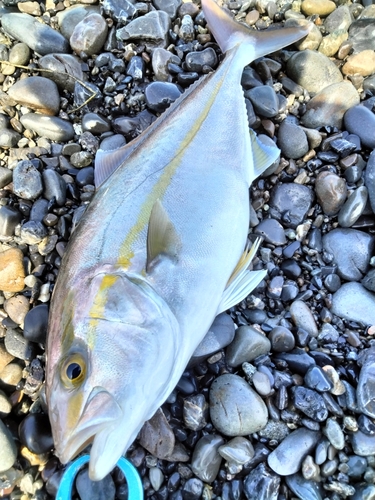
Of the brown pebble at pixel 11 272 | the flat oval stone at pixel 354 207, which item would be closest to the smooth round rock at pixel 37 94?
the brown pebble at pixel 11 272

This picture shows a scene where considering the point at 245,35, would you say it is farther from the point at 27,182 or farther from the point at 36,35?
the point at 27,182

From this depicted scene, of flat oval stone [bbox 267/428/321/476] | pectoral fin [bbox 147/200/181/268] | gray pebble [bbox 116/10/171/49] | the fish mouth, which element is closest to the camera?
the fish mouth

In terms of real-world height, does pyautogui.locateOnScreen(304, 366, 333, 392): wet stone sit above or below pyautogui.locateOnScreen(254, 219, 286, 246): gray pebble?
below

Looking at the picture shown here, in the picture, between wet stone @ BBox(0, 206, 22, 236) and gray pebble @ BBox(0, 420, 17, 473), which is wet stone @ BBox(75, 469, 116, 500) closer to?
gray pebble @ BBox(0, 420, 17, 473)

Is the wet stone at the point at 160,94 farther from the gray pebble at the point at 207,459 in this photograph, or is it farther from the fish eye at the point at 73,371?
the gray pebble at the point at 207,459

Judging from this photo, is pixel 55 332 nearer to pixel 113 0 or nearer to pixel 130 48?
pixel 130 48

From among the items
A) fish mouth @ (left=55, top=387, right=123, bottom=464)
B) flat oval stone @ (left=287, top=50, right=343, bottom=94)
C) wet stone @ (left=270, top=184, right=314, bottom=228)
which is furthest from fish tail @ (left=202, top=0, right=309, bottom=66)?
fish mouth @ (left=55, top=387, right=123, bottom=464)

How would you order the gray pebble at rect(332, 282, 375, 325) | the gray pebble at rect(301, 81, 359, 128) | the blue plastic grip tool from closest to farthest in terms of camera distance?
the blue plastic grip tool < the gray pebble at rect(332, 282, 375, 325) < the gray pebble at rect(301, 81, 359, 128)

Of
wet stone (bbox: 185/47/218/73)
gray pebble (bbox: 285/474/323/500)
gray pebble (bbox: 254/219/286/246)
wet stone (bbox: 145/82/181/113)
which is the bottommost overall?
Answer: gray pebble (bbox: 285/474/323/500)
